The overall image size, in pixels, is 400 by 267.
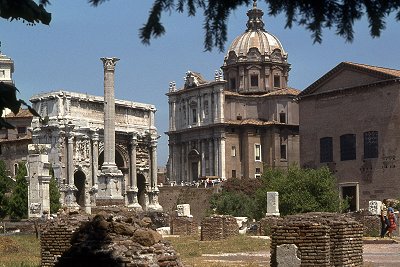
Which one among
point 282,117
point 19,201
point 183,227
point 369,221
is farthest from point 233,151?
point 369,221

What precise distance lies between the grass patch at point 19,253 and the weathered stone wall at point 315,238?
5728 millimetres

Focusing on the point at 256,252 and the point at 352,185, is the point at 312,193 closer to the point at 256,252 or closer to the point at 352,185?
the point at 352,185

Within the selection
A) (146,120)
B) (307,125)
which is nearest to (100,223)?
(307,125)

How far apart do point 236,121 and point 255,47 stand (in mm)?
9342

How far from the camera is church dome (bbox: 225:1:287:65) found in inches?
3194

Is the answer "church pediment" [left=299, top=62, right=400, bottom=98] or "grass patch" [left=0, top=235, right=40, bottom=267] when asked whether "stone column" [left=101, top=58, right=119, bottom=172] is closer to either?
"church pediment" [left=299, top=62, right=400, bottom=98]

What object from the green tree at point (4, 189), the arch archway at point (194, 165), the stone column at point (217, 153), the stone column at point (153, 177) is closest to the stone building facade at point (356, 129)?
the stone column at point (153, 177)

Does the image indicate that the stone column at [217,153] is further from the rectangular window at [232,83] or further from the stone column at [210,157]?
the rectangular window at [232,83]

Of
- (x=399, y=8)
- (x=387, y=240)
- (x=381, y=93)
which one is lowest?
(x=387, y=240)

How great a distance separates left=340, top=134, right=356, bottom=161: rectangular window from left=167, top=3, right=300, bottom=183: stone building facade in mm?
18769

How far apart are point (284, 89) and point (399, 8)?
73450 millimetres

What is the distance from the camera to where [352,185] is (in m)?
54.1

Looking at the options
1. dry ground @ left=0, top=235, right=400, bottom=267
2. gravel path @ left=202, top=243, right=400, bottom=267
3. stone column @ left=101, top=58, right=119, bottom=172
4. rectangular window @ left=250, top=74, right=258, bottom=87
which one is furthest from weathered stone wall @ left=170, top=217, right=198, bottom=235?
rectangular window @ left=250, top=74, right=258, bottom=87

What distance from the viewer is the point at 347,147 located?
55000 millimetres
